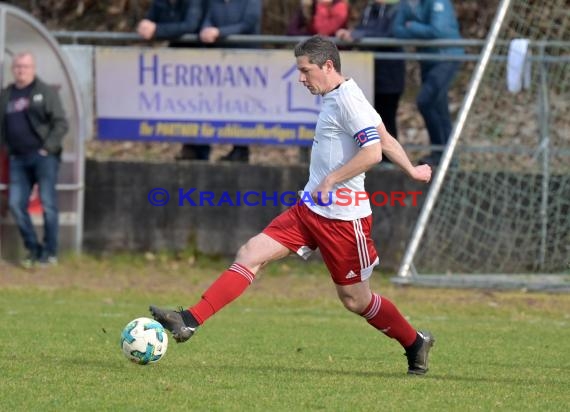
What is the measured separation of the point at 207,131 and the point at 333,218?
26.1ft

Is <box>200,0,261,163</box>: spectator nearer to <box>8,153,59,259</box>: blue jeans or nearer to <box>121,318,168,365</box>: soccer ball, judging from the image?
<box>8,153,59,259</box>: blue jeans

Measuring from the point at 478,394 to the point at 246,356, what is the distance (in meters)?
2.21

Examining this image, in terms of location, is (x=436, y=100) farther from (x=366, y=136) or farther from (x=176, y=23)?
(x=366, y=136)

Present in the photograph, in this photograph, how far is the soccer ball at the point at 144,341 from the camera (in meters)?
8.21

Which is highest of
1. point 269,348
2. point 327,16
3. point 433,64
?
point 327,16

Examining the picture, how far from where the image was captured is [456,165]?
50.2ft

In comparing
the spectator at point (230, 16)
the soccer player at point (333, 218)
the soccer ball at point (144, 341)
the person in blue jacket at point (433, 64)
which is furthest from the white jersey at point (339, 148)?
the spectator at point (230, 16)

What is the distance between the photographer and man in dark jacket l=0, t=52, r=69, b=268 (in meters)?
15.3

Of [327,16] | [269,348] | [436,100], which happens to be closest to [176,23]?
[327,16]

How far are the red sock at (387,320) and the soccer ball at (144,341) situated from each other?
1.26 meters

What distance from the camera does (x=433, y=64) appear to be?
15680 millimetres

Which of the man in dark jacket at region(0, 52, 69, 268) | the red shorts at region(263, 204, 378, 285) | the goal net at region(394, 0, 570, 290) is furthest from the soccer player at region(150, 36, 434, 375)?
the man in dark jacket at region(0, 52, 69, 268)

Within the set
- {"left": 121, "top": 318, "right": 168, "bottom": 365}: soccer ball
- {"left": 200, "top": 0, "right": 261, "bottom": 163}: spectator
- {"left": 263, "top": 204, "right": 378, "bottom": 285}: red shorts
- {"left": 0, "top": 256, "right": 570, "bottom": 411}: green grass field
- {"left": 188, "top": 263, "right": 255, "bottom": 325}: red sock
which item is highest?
{"left": 200, "top": 0, "right": 261, "bottom": 163}: spectator

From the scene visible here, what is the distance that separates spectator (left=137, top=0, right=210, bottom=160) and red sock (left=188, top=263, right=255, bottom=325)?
8229 millimetres
